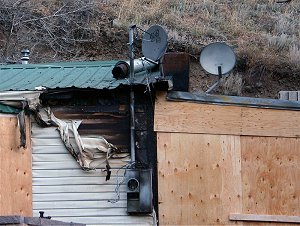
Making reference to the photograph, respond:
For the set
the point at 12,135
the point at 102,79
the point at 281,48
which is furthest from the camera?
the point at 281,48

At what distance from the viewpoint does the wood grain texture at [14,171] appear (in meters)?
8.70

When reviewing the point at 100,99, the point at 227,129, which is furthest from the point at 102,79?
the point at 227,129

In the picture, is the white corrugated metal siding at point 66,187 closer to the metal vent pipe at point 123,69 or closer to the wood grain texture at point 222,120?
the wood grain texture at point 222,120

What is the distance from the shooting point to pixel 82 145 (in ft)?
30.4

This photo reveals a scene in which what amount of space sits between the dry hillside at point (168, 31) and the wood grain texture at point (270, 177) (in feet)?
23.8

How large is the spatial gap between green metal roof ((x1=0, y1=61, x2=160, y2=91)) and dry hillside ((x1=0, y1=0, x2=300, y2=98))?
222 inches

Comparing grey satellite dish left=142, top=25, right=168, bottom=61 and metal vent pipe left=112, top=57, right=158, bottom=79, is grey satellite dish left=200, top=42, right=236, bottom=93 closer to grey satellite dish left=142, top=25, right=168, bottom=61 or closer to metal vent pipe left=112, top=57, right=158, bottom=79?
grey satellite dish left=142, top=25, right=168, bottom=61

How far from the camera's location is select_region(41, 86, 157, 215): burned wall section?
30.7ft

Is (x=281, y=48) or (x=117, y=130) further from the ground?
(x=281, y=48)

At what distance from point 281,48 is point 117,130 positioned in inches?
417

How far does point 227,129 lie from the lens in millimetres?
9422

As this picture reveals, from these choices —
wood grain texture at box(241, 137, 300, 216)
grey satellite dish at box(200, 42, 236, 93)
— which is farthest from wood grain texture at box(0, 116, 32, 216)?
wood grain texture at box(241, 137, 300, 216)

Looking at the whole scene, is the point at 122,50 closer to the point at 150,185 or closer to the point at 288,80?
the point at 288,80

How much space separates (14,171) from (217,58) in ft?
12.1
